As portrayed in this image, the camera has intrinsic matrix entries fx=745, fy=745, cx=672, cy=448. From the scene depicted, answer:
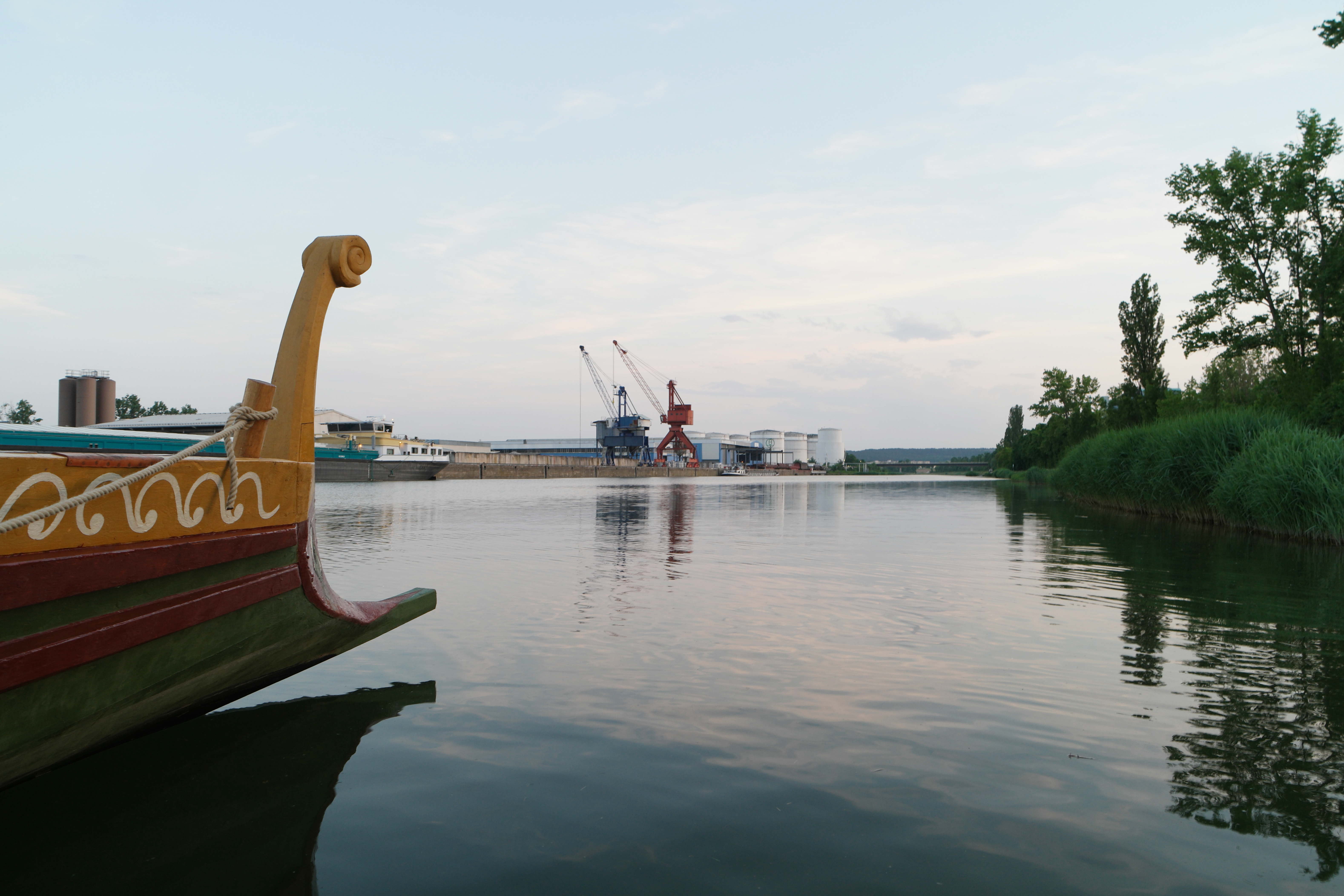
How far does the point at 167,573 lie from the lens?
341 cm

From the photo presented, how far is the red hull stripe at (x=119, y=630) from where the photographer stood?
274 cm

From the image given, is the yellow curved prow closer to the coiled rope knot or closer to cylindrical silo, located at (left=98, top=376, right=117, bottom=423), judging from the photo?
the coiled rope knot

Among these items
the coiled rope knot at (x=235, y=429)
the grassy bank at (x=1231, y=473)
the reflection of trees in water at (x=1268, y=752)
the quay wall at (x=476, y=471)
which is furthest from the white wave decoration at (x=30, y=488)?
the quay wall at (x=476, y=471)

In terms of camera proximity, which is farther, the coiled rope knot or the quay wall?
the quay wall

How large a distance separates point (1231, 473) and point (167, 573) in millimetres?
22956

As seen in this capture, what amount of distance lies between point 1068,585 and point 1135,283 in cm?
5147

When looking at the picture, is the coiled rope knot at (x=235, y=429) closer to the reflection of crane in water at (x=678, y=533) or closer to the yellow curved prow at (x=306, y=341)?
the yellow curved prow at (x=306, y=341)

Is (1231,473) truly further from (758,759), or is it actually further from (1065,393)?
(1065,393)

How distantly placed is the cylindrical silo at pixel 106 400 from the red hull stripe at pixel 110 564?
13.8 m

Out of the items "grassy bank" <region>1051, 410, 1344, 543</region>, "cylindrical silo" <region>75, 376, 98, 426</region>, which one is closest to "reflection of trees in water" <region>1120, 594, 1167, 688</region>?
"grassy bank" <region>1051, 410, 1344, 543</region>

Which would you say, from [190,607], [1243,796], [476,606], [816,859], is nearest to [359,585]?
[476,606]

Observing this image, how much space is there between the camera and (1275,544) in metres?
16.4

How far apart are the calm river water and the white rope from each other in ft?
5.11

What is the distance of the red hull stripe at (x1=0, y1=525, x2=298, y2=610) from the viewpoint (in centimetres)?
268
